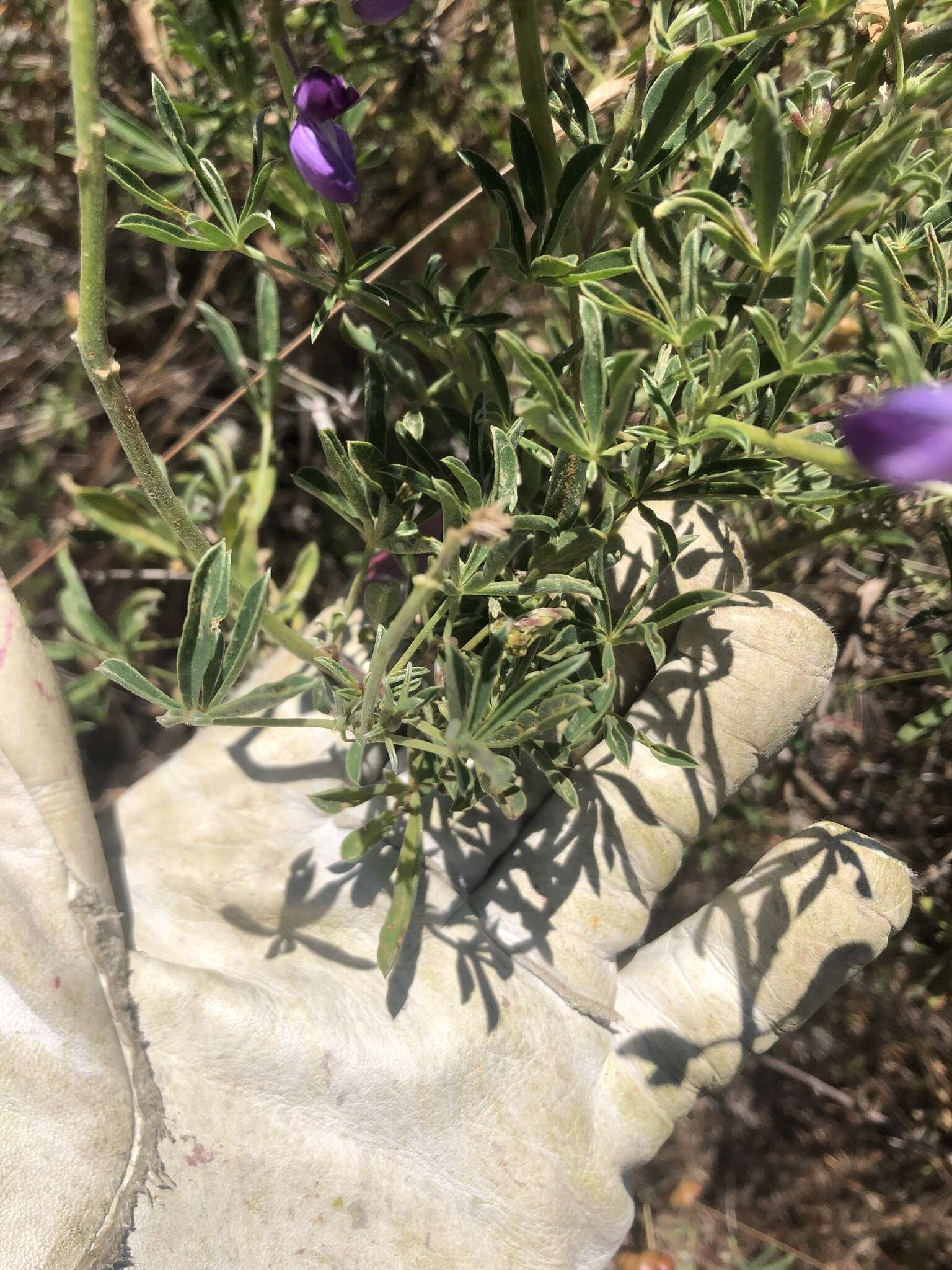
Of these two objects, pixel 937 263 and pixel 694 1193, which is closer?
pixel 937 263

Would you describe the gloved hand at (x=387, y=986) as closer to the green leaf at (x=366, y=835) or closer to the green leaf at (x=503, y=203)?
the green leaf at (x=366, y=835)

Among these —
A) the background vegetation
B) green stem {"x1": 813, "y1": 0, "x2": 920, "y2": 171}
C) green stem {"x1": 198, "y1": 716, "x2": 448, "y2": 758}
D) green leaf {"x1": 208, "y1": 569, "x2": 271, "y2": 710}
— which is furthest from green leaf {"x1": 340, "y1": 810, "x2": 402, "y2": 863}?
green stem {"x1": 813, "y1": 0, "x2": 920, "y2": 171}

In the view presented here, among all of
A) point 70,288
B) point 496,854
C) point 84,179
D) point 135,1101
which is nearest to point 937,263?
point 84,179

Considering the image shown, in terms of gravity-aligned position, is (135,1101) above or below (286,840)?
below

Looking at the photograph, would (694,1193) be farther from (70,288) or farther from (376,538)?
(70,288)

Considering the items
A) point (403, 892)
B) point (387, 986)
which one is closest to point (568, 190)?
point (403, 892)

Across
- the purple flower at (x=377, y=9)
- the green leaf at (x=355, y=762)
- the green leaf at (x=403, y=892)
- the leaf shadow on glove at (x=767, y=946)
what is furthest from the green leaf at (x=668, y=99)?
the leaf shadow on glove at (x=767, y=946)

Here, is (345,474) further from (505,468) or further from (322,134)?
(322,134)
